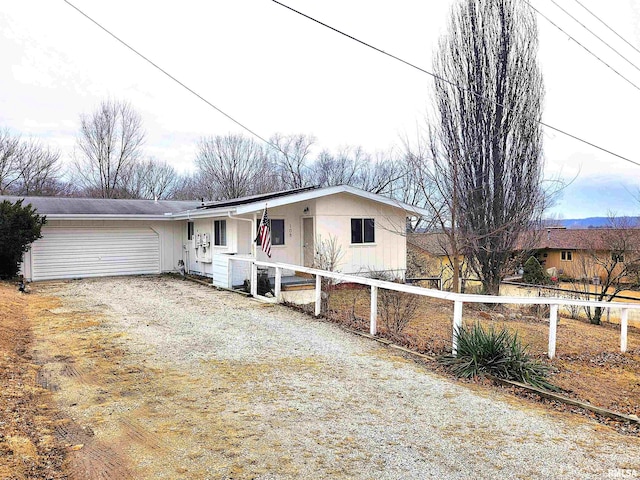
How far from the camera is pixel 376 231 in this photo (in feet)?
52.2

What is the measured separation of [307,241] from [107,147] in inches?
1096

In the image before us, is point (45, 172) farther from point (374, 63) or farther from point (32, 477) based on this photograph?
point (32, 477)

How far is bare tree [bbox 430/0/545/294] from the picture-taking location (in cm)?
1545

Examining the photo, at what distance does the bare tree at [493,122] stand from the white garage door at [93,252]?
1190 cm

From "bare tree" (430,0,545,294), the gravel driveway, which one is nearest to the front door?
"bare tree" (430,0,545,294)

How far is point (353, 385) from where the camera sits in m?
5.32

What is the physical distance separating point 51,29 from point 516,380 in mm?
12451

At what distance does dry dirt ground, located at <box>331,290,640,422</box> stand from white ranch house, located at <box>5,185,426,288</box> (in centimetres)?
230

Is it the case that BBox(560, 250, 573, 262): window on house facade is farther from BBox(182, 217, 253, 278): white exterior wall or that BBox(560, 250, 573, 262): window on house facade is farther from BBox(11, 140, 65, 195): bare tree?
BBox(11, 140, 65, 195): bare tree

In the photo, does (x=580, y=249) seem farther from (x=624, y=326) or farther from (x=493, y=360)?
(x=493, y=360)

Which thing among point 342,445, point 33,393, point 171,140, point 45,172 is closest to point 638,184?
point 342,445

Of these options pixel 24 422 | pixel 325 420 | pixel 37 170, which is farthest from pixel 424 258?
pixel 37 170

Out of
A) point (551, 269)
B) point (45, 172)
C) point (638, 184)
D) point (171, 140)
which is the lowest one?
point (551, 269)

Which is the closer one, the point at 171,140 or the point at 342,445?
the point at 342,445
